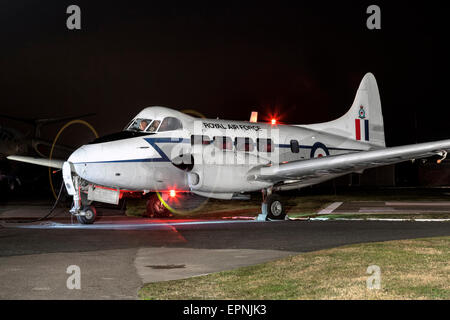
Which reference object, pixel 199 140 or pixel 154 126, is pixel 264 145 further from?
pixel 154 126

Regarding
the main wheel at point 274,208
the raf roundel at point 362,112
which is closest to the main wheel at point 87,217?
the main wheel at point 274,208

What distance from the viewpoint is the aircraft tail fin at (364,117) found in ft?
84.9

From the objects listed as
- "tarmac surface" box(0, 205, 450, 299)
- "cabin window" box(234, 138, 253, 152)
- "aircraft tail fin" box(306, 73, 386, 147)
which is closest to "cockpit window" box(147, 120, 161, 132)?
"cabin window" box(234, 138, 253, 152)

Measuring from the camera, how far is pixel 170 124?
19.0m

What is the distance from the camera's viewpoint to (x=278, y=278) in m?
8.79

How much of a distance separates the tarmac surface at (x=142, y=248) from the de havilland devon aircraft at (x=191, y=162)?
56.7 inches

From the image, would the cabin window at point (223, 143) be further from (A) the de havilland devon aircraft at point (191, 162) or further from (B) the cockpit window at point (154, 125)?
(B) the cockpit window at point (154, 125)

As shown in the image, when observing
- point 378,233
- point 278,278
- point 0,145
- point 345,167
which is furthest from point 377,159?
point 0,145

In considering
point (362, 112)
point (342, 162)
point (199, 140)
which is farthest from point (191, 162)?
point (362, 112)

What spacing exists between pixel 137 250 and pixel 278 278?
4248mm

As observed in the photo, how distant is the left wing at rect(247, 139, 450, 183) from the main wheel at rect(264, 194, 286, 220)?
27.9 inches

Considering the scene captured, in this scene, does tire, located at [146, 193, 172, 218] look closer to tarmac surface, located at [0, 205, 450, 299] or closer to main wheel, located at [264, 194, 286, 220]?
tarmac surface, located at [0, 205, 450, 299]

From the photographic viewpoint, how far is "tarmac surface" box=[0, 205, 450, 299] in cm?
832
